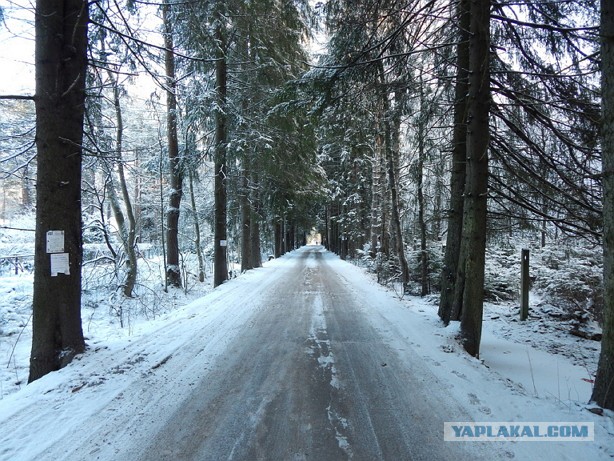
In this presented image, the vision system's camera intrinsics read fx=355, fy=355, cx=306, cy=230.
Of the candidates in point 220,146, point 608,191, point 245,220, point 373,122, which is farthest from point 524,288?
point 245,220

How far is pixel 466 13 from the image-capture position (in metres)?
6.18

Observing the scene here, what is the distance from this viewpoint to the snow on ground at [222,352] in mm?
3061

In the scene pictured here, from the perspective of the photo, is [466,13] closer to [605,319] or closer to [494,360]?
[605,319]

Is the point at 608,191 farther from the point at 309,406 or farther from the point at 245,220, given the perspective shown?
the point at 245,220

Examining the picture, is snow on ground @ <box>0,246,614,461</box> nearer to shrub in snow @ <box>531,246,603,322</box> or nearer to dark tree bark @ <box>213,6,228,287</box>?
shrub in snow @ <box>531,246,603,322</box>

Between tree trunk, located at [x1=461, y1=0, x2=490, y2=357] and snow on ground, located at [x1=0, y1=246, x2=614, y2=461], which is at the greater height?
tree trunk, located at [x1=461, y1=0, x2=490, y2=357]

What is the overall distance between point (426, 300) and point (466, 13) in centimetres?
700

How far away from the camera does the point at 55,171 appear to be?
437cm

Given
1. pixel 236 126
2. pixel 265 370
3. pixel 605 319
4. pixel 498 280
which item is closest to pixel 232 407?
pixel 265 370

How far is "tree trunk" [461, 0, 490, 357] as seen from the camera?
5.45 meters

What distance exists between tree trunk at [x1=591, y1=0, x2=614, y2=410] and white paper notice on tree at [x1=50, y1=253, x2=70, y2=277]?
584 cm

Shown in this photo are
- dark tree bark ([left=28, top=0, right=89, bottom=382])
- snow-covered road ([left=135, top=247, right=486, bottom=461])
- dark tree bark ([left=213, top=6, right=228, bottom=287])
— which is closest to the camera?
snow-covered road ([left=135, top=247, right=486, bottom=461])

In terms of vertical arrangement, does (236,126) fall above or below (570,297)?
above

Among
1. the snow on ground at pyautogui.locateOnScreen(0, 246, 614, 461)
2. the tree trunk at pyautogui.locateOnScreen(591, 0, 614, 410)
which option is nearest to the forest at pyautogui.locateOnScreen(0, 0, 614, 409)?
the tree trunk at pyautogui.locateOnScreen(591, 0, 614, 410)
